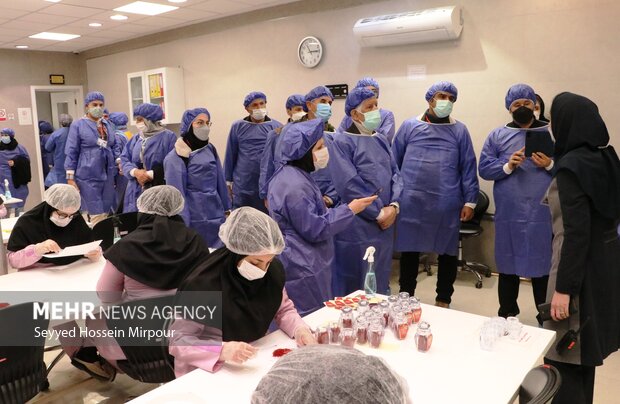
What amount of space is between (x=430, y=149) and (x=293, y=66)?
276 cm

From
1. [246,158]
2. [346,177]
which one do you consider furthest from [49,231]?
[246,158]

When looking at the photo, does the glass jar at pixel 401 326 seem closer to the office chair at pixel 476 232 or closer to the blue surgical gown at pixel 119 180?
the office chair at pixel 476 232

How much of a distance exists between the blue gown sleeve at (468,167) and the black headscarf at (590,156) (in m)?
1.58

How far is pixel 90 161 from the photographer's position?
545cm

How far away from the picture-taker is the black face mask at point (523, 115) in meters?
3.24

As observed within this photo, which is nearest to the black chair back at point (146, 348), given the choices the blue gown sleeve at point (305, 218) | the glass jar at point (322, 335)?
the glass jar at point (322, 335)

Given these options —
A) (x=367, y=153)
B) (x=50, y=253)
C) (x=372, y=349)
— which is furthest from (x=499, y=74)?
(x=50, y=253)

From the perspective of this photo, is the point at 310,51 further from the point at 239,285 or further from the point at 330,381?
the point at 330,381

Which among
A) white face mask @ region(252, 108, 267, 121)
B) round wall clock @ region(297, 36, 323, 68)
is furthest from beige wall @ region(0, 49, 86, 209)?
white face mask @ region(252, 108, 267, 121)

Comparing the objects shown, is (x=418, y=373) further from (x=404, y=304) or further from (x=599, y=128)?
(x=599, y=128)

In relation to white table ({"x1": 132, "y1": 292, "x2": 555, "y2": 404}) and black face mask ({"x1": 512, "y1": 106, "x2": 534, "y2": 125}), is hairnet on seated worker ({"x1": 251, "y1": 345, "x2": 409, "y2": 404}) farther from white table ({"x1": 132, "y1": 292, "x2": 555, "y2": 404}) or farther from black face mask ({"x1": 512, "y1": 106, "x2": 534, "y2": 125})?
black face mask ({"x1": 512, "y1": 106, "x2": 534, "y2": 125})

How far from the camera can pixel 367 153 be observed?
122 inches

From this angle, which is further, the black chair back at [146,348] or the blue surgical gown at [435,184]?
the blue surgical gown at [435,184]

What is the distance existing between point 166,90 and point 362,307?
5823 mm
